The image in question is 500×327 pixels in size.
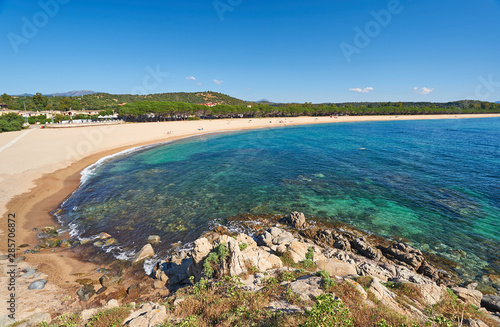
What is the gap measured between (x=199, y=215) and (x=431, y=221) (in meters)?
20.4


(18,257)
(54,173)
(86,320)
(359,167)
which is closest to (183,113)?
(54,173)

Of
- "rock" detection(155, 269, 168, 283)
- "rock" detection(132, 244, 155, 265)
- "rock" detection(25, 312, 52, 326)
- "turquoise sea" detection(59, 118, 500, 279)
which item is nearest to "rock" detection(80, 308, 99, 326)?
"rock" detection(25, 312, 52, 326)

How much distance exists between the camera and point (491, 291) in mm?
11102

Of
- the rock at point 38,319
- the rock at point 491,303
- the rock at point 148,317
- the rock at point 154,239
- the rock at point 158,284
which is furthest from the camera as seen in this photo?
the rock at point 154,239

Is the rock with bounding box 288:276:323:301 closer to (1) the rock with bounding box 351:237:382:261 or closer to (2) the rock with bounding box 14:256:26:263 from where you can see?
(1) the rock with bounding box 351:237:382:261

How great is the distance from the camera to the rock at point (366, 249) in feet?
43.3

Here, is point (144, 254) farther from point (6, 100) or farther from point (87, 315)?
point (6, 100)

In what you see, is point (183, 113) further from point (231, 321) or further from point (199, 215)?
point (231, 321)

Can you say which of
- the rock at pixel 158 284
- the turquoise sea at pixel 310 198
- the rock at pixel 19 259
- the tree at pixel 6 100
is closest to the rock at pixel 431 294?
the turquoise sea at pixel 310 198

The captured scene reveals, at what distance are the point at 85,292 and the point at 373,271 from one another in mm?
15664

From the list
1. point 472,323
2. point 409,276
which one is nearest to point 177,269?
point 472,323

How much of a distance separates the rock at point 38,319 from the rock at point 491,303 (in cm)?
1931

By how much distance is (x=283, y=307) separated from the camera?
705 centimetres

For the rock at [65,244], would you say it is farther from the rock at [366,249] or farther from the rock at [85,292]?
the rock at [366,249]
